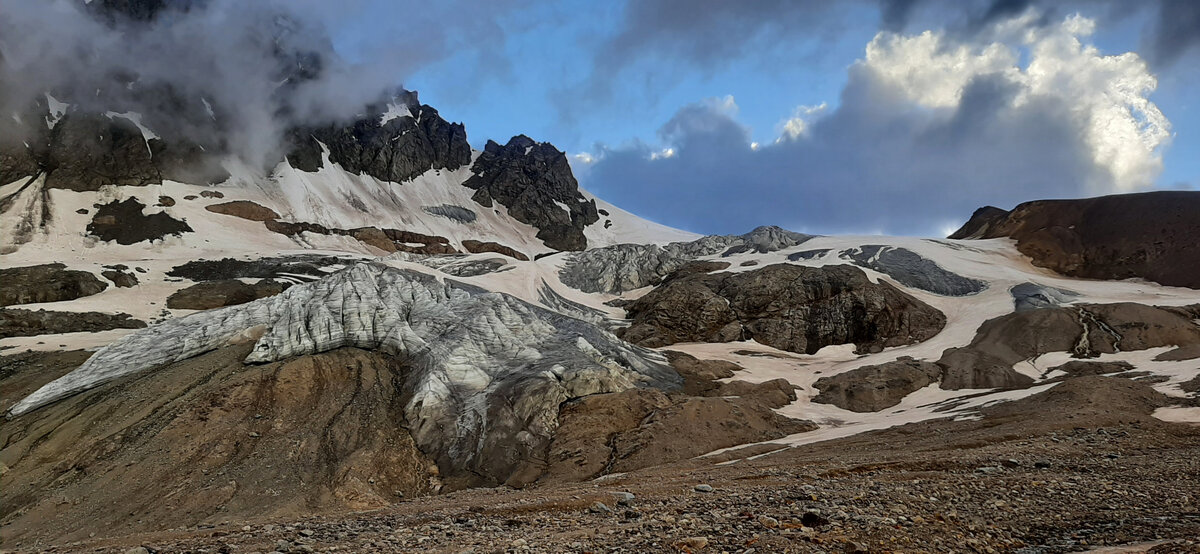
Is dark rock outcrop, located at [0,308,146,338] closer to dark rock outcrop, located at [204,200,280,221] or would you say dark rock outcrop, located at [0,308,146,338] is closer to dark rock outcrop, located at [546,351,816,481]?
dark rock outcrop, located at [546,351,816,481]

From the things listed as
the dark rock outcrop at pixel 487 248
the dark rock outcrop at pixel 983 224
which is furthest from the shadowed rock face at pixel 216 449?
the dark rock outcrop at pixel 983 224

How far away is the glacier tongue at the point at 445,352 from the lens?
28406mm

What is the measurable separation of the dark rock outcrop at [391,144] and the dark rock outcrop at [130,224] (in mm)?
34848

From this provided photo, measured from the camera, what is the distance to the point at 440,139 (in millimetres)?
155500

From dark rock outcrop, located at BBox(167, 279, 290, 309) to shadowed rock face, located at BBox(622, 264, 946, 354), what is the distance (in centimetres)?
4131

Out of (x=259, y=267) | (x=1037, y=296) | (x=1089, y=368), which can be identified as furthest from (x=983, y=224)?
(x=259, y=267)

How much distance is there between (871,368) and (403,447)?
34.3m

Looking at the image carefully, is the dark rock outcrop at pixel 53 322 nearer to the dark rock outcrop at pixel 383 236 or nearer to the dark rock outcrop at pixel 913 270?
the dark rock outcrop at pixel 383 236

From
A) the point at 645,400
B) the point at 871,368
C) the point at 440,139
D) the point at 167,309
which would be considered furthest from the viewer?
the point at 440,139

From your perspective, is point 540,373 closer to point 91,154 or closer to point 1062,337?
point 1062,337

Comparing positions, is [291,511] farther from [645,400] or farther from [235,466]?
[645,400]

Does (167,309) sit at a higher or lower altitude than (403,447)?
higher

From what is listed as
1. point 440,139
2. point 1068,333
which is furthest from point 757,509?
point 440,139

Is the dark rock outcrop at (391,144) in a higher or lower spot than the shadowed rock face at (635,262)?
higher
